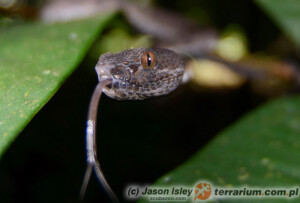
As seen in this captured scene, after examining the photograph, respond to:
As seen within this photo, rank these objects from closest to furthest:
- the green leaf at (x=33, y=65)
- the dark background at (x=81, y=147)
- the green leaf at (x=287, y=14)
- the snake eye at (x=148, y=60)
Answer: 1. the green leaf at (x=33, y=65)
2. the snake eye at (x=148, y=60)
3. the green leaf at (x=287, y=14)
4. the dark background at (x=81, y=147)

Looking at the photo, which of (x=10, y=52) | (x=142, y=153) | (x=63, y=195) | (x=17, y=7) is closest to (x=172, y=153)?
(x=142, y=153)

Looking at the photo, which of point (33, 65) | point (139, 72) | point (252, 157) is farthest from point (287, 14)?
point (33, 65)

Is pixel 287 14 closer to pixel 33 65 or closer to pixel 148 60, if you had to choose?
pixel 148 60

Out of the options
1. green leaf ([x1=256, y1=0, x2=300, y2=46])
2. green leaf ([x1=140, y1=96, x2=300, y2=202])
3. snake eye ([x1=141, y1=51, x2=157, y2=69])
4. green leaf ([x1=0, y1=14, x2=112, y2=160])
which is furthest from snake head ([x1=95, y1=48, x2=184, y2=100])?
green leaf ([x1=256, y1=0, x2=300, y2=46])

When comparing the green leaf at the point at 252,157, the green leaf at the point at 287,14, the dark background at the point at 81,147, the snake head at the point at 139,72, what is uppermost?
the green leaf at the point at 287,14

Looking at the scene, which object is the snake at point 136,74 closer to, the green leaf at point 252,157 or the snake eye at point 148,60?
the snake eye at point 148,60

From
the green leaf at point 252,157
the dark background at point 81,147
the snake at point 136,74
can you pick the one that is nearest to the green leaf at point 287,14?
the green leaf at point 252,157
